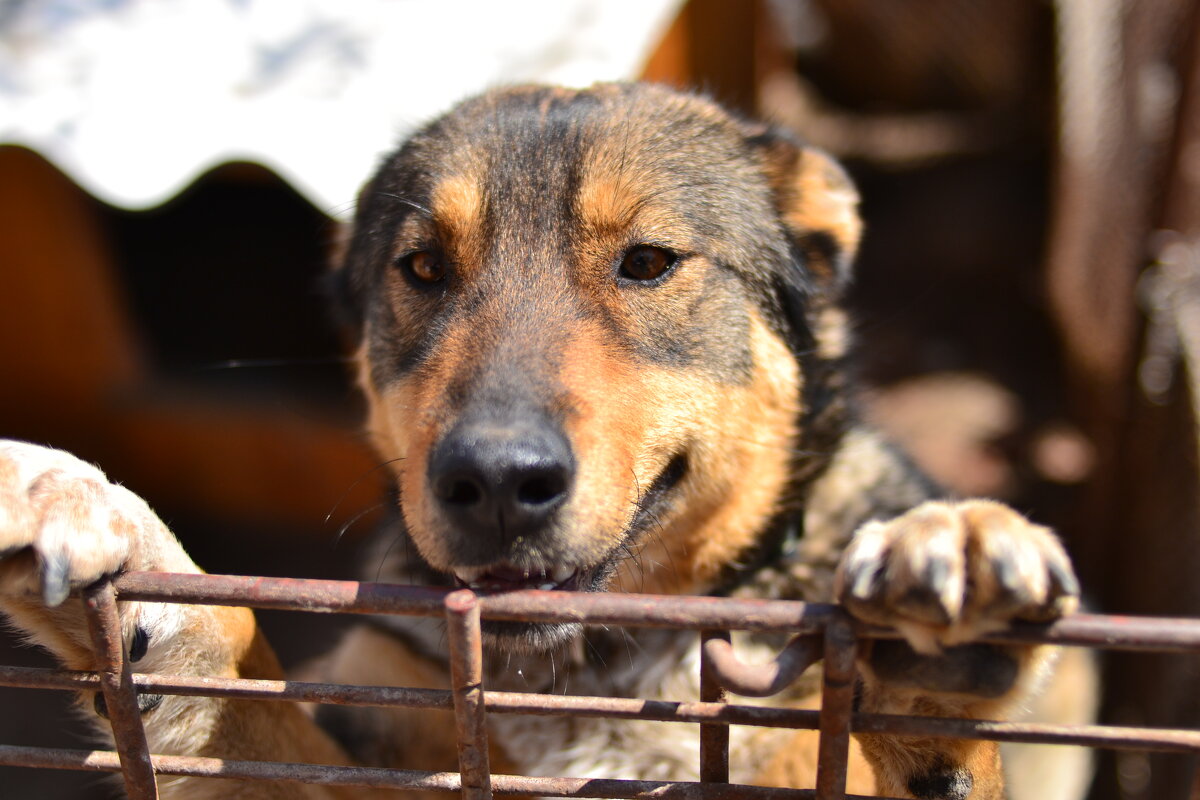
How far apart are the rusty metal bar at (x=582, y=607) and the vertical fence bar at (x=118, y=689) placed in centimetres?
7

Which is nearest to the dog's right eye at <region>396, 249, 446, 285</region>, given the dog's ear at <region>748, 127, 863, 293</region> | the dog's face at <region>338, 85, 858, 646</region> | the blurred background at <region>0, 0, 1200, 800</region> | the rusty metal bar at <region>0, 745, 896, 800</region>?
the dog's face at <region>338, 85, 858, 646</region>

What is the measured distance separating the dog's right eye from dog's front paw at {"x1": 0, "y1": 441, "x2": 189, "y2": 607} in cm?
106

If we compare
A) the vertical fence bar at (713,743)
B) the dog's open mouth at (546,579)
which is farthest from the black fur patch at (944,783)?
the dog's open mouth at (546,579)

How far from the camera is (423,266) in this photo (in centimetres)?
253

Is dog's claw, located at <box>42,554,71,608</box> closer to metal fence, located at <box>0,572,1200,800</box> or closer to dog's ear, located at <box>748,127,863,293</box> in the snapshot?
metal fence, located at <box>0,572,1200,800</box>

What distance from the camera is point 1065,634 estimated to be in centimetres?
132

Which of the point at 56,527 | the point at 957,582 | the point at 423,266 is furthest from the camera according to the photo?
the point at 423,266

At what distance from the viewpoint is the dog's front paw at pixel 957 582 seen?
4.35 ft

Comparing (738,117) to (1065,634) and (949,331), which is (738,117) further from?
(949,331)

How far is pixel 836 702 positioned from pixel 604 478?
2.35 feet

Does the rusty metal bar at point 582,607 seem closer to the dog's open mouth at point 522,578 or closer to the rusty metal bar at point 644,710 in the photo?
the rusty metal bar at point 644,710

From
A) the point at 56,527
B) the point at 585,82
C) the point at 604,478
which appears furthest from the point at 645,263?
the point at 585,82

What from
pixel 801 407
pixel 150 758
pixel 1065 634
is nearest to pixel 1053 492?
pixel 801 407

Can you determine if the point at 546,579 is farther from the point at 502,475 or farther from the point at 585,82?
the point at 585,82
